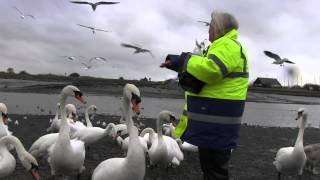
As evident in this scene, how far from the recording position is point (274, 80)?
106625 mm

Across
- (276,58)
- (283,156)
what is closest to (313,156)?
(283,156)

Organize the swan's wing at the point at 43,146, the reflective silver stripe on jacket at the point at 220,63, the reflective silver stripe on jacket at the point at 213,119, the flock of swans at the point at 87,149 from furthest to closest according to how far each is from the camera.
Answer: the swan's wing at the point at 43,146, the flock of swans at the point at 87,149, the reflective silver stripe on jacket at the point at 213,119, the reflective silver stripe on jacket at the point at 220,63

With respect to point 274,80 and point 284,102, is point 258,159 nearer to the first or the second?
point 284,102

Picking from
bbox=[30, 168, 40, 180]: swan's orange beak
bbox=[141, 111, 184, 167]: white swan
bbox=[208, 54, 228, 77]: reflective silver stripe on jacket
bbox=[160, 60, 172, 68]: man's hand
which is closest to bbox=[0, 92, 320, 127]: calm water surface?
bbox=[141, 111, 184, 167]: white swan

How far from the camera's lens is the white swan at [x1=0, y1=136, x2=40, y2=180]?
8.90m

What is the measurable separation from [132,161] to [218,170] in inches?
52.7

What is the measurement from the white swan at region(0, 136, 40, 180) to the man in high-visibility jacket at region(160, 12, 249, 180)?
3.39 metres

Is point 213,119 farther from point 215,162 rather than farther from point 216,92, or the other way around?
point 215,162

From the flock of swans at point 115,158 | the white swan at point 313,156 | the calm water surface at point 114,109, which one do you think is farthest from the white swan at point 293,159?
the calm water surface at point 114,109

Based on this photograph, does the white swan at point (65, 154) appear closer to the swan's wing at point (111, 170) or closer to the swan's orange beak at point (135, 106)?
the swan's wing at point (111, 170)

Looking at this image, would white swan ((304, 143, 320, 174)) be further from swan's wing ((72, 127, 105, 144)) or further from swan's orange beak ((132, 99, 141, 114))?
swan's orange beak ((132, 99, 141, 114))

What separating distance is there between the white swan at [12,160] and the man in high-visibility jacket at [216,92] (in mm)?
3393

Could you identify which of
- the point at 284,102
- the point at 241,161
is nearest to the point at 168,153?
the point at 241,161

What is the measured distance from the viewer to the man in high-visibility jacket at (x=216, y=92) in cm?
622
